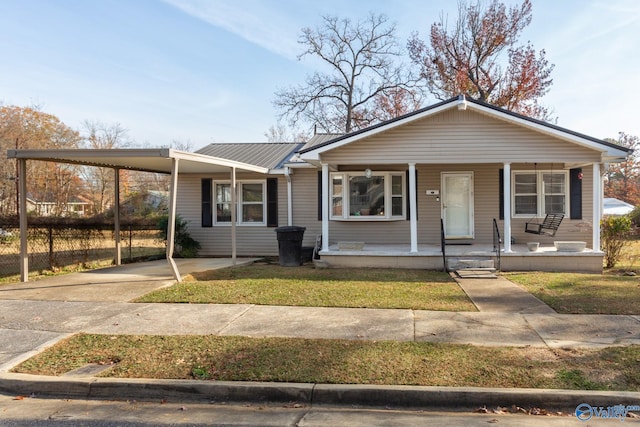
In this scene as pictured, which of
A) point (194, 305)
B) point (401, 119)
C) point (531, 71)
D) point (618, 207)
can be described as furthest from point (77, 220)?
point (618, 207)

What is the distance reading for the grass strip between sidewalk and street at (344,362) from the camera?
4035mm

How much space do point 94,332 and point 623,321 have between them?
23.6 ft

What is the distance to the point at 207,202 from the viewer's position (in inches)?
532

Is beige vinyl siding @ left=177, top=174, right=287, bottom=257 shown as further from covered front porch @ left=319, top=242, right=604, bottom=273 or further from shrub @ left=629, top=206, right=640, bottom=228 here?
shrub @ left=629, top=206, right=640, bottom=228

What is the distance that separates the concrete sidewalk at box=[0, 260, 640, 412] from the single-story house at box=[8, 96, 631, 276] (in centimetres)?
279

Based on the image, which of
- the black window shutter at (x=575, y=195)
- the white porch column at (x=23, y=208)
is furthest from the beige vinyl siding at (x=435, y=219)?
the white porch column at (x=23, y=208)

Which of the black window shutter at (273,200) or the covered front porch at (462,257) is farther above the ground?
the black window shutter at (273,200)

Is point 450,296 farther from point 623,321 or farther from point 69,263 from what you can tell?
point 69,263

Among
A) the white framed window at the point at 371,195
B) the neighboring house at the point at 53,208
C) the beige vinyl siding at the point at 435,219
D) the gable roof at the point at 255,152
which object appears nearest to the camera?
the beige vinyl siding at the point at 435,219

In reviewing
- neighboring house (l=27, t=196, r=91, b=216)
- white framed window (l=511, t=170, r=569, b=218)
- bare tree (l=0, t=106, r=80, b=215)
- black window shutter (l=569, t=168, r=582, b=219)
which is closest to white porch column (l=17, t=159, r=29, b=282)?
neighboring house (l=27, t=196, r=91, b=216)

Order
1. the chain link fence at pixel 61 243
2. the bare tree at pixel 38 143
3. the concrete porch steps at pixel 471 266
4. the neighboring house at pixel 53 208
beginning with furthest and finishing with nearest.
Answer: the bare tree at pixel 38 143 → the neighboring house at pixel 53 208 → the chain link fence at pixel 61 243 → the concrete porch steps at pixel 471 266

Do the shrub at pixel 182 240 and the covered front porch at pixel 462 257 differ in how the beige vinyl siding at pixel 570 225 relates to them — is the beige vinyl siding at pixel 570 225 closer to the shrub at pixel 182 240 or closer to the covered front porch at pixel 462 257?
the covered front porch at pixel 462 257

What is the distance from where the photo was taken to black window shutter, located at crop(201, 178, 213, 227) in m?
13.5
